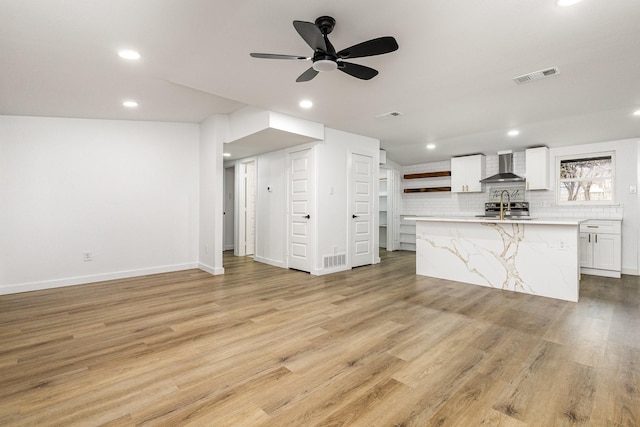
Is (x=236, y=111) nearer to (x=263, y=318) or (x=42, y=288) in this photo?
(x=263, y=318)

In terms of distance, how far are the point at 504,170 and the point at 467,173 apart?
0.74 meters

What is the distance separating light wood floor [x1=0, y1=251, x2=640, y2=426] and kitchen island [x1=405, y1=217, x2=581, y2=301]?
317mm

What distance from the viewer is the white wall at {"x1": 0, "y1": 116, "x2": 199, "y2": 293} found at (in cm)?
429

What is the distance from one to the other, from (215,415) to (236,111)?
14.9 feet

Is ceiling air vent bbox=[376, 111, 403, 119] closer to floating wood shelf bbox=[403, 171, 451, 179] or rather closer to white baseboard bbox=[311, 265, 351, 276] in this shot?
white baseboard bbox=[311, 265, 351, 276]

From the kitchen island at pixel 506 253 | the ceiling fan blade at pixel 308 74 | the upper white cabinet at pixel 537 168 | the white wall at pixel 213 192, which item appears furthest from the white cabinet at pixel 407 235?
the ceiling fan blade at pixel 308 74

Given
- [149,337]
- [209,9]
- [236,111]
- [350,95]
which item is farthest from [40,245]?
[350,95]

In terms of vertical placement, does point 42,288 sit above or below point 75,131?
below

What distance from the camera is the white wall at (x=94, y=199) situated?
4289mm

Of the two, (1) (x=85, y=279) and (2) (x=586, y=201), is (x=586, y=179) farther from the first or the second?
(1) (x=85, y=279)

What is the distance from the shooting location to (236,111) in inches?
203

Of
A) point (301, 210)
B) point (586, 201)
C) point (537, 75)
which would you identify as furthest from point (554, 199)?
point (301, 210)

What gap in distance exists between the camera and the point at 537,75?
317 cm

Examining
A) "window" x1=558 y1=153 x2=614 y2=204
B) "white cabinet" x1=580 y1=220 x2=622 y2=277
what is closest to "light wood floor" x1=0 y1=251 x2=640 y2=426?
"white cabinet" x1=580 y1=220 x2=622 y2=277
